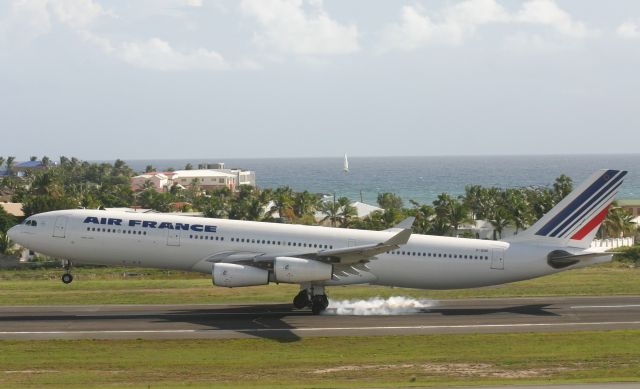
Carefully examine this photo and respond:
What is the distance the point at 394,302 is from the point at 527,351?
14489 mm

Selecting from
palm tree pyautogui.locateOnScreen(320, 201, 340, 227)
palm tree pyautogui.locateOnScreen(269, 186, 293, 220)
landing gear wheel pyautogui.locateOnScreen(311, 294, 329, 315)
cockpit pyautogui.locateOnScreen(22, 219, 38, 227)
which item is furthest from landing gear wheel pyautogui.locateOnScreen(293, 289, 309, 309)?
palm tree pyautogui.locateOnScreen(269, 186, 293, 220)

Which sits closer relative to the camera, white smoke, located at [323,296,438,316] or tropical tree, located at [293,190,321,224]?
white smoke, located at [323,296,438,316]

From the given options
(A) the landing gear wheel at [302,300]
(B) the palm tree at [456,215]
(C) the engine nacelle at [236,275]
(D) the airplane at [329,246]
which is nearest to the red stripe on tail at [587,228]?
(D) the airplane at [329,246]

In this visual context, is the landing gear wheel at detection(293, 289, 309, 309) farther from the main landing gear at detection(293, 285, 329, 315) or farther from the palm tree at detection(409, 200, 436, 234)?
the palm tree at detection(409, 200, 436, 234)

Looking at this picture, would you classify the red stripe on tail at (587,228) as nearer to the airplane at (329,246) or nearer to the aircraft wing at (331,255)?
the airplane at (329,246)

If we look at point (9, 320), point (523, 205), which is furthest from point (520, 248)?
point (523, 205)

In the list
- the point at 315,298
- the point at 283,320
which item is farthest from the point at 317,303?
the point at 283,320

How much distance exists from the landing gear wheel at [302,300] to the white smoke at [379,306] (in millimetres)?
1112

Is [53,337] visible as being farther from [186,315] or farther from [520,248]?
[520,248]

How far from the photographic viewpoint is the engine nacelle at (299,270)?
4128cm

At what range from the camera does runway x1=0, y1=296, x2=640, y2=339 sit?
38.0 meters

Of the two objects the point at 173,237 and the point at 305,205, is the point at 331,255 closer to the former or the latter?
the point at 173,237

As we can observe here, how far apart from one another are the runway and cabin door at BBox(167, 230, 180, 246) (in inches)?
138

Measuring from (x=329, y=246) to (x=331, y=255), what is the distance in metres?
2.76
